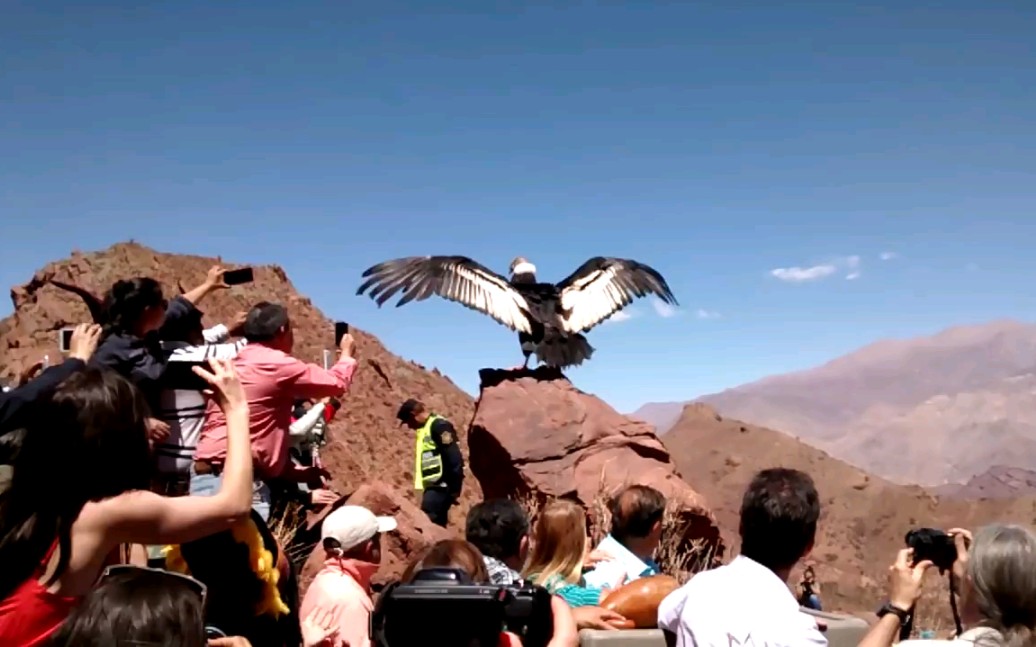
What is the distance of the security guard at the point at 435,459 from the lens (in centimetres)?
794

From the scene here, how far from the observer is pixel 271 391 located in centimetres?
429

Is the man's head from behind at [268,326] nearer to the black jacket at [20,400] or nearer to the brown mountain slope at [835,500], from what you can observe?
the black jacket at [20,400]

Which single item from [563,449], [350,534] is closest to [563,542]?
[350,534]

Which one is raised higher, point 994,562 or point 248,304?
point 248,304

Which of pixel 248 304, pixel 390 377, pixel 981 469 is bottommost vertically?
pixel 981 469

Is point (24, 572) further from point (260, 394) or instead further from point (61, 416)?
point (260, 394)

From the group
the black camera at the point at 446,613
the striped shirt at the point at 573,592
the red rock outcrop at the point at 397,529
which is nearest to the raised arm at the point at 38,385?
the black camera at the point at 446,613

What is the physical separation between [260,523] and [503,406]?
20.0ft

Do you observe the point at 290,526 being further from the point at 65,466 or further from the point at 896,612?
the point at 896,612

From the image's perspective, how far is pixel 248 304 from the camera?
110 feet

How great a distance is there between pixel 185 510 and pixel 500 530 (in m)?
1.44

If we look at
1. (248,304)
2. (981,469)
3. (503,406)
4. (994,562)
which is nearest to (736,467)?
(503,406)

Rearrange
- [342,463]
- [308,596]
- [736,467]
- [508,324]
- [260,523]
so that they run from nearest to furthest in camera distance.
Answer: [260,523] → [308,596] → [508,324] → [736,467] → [342,463]

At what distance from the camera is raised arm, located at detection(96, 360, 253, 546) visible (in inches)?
90.7
